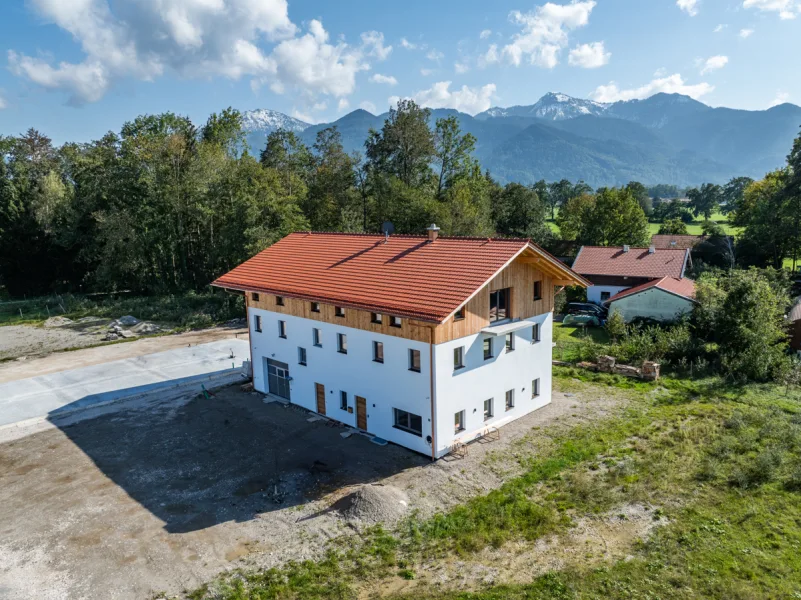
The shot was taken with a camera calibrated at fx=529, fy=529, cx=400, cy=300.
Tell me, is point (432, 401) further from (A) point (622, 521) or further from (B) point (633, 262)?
(B) point (633, 262)

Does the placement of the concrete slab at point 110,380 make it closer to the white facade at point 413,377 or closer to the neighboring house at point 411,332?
the neighboring house at point 411,332

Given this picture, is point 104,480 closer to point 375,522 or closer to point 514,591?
point 375,522

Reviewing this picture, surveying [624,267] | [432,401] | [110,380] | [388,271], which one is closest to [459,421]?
[432,401]

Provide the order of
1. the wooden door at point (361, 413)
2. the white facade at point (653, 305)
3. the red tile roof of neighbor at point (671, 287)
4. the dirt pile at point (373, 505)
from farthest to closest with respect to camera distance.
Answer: the red tile roof of neighbor at point (671, 287), the white facade at point (653, 305), the wooden door at point (361, 413), the dirt pile at point (373, 505)

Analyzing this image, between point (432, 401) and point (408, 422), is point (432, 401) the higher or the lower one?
the higher one

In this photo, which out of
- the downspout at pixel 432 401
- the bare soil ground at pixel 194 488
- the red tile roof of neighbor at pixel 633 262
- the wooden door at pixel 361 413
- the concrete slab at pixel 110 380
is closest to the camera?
the bare soil ground at pixel 194 488

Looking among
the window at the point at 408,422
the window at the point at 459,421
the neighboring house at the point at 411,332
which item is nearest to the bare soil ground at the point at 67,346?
the neighboring house at the point at 411,332

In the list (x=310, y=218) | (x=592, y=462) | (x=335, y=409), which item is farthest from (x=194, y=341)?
(x=592, y=462)
